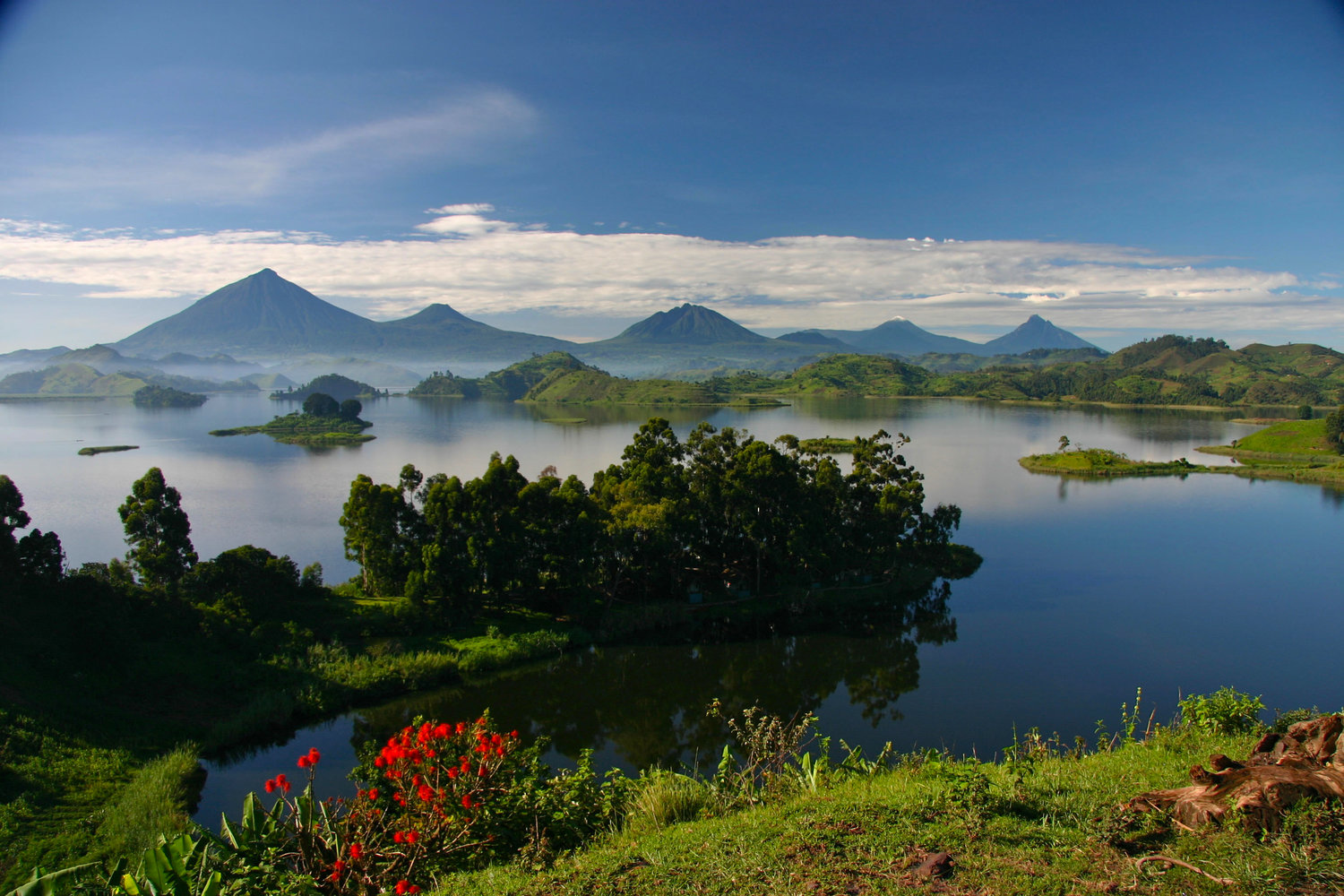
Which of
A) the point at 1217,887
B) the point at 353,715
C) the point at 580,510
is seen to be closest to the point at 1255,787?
the point at 1217,887

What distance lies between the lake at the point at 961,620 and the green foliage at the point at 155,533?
530 cm

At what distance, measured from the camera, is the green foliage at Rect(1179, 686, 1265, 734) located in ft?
24.6

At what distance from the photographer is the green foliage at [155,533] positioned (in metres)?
17.0

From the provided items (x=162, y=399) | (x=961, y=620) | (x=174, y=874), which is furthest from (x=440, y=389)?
(x=174, y=874)

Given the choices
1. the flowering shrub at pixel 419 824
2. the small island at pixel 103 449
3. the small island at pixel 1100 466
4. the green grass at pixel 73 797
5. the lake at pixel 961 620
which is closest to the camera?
the flowering shrub at pixel 419 824

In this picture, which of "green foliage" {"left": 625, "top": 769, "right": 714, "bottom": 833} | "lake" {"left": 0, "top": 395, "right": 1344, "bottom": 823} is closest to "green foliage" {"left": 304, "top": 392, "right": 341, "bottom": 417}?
"lake" {"left": 0, "top": 395, "right": 1344, "bottom": 823}

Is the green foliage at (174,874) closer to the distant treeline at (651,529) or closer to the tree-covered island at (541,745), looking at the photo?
the tree-covered island at (541,745)

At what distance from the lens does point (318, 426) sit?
2847 inches

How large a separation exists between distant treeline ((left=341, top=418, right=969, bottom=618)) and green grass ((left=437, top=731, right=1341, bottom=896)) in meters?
12.2

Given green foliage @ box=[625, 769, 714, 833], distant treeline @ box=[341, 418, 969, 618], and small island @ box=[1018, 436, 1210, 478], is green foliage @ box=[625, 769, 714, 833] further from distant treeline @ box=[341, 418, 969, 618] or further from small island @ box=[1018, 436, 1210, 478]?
small island @ box=[1018, 436, 1210, 478]

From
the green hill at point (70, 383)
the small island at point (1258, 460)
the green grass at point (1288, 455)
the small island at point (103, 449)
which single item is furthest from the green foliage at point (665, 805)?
the green hill at point (70, 383)

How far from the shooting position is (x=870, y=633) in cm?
1867

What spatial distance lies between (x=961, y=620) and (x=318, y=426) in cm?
6989

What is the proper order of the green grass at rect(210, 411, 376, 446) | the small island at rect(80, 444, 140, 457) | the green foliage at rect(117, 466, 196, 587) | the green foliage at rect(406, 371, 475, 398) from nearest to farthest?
the green foliage at rect(117, 466, 196, 587) < the small island at rect(80, 444, 140, 457) < the green grass at rect(210, 411, 376, 446) < the green foliage at rect(406, 371, 475, 398)
